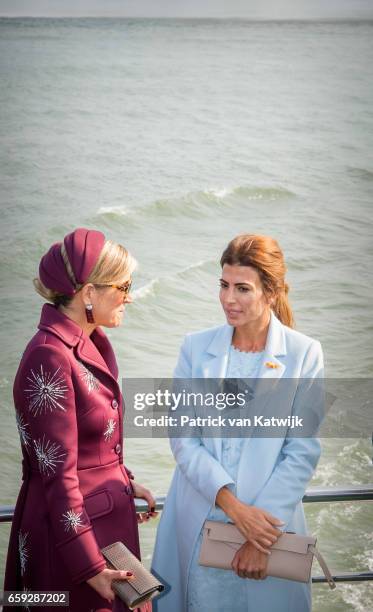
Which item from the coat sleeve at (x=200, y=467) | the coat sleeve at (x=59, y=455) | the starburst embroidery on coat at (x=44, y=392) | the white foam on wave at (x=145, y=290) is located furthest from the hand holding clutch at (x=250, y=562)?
the white foam on wave at (x=145, y=290)

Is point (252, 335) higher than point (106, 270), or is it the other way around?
point (106, 270)

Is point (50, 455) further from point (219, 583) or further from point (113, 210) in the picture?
point (113, 210)

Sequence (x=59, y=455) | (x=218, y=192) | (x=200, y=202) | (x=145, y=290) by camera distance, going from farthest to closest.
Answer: (x=218, y=192) < (x=200, y=202) < (x=145, y=290) < (x=59, y=455)

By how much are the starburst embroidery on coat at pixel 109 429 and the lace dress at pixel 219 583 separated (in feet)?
1.12

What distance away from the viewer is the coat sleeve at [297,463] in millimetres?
2195

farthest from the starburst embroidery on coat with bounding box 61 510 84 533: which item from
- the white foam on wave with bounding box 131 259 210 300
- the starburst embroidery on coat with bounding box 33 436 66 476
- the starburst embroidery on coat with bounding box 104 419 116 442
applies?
the white foam on wave with bounding box 131 259 210 300

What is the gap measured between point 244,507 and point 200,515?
14 centimetres

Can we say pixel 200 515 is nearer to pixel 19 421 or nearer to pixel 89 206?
pixel 19 421

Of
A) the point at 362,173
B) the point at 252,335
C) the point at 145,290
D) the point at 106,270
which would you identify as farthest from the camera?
the point at 362,173

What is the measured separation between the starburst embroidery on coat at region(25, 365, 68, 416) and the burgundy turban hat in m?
0.21

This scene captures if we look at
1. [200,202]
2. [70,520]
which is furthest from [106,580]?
[200,202]

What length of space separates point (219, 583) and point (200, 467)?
1.08 feet

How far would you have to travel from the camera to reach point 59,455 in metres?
1.93
